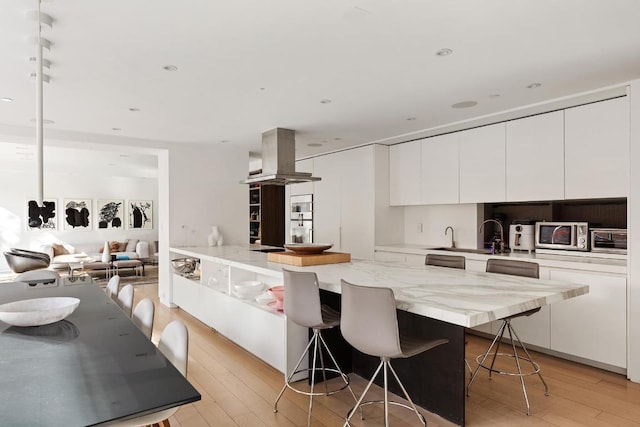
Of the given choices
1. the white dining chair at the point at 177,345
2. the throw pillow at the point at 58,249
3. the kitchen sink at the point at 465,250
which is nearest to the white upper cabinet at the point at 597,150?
the kitchen sink at the point at 465,250

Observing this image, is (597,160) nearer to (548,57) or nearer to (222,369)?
(548,57)

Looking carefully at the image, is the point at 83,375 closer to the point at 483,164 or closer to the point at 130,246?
the point at 483,164

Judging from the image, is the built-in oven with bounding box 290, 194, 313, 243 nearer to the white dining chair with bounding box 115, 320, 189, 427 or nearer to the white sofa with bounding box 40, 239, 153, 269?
the white sofa with bounding box 40, 239, 153, 269

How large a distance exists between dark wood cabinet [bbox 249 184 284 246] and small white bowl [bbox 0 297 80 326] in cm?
619

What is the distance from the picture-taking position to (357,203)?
586 centimetres

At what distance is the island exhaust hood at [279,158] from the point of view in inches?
189

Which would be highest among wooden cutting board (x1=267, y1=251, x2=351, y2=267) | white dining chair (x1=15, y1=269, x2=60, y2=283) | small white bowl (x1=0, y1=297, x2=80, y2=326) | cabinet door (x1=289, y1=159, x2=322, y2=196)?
cabinet door (x1=289, y1=159, x2=322, y2=196)

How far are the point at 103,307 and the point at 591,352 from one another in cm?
385

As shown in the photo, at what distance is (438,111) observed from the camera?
414 cm

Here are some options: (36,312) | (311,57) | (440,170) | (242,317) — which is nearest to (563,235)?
(440,170)

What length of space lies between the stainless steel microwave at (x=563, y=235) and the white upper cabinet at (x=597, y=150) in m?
0.39

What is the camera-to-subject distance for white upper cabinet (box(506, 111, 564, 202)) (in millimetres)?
3824

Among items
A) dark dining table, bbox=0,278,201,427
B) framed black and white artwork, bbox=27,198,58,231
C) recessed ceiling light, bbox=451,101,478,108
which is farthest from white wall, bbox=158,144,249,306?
framed black and white artwork, bbox=27,198,58,231

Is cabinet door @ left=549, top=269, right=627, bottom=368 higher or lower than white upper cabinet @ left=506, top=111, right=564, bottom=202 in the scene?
lower
